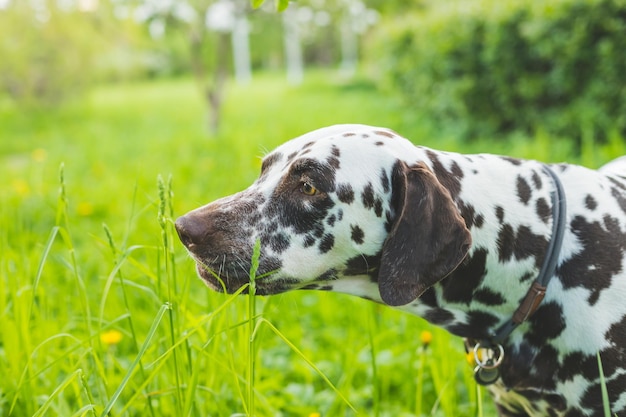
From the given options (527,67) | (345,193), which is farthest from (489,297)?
(527,67)

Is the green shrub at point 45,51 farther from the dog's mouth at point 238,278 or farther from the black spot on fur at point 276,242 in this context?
the black spot on fur at point 276,242

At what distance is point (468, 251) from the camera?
1783mm

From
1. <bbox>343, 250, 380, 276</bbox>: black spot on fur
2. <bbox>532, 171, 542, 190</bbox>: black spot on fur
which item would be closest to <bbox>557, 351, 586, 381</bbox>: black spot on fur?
<bbox>532, 171, 542, 190</bbox>: black spot on fur

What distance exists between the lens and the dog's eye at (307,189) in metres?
1.86

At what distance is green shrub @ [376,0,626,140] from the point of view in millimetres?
5454

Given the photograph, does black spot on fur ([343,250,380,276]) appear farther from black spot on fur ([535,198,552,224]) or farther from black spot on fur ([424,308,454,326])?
black spot on fur ([535,198,552,224])

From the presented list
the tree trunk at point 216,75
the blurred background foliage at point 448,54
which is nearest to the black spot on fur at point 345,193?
the blurred background foliage at point 448,54

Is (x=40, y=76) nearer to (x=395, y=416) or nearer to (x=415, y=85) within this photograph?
(x=415, y=85)

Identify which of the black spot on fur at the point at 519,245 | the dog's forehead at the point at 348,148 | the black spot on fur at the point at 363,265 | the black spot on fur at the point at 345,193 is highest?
the dog's forehead at the point at 348,148

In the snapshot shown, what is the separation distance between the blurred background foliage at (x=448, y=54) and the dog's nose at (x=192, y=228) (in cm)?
459

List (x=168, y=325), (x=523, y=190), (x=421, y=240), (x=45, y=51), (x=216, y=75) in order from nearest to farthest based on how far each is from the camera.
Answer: (x=421, y=240) → (x=523, y=190) → (x=168, y=325) → (x=216, y=75) → (x=45, y=51)

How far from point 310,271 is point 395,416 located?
3.01 feet

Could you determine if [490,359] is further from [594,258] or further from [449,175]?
[449,175]

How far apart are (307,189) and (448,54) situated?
6099 millimetres
